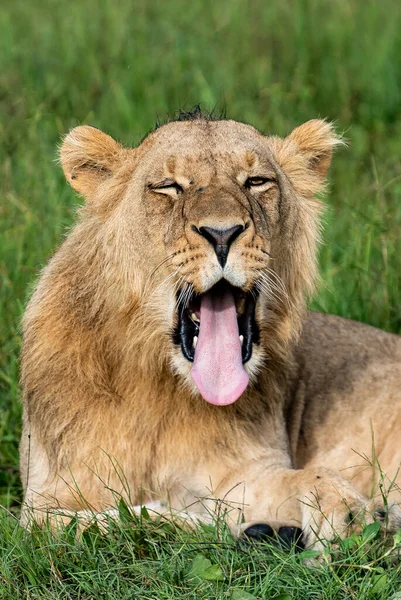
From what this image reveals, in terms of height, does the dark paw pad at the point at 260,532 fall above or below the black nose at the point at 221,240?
below

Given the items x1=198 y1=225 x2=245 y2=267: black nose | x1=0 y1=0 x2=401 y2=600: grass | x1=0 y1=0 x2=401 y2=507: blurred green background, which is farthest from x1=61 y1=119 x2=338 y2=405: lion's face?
x1=0 y1=0 x2=401 y2=507: blurred green background

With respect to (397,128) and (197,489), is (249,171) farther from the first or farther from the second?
(397,128)

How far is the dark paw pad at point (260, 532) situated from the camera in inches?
139

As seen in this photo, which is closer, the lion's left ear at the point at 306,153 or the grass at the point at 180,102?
the lion's left ear at the point at 306,153

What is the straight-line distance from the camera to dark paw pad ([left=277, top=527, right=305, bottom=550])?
11.5 feet

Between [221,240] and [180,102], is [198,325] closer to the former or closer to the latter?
[221,240]

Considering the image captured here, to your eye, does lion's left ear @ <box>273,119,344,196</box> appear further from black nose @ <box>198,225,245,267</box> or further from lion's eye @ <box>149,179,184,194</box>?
black nose @ <box>198,225,245,267</box>

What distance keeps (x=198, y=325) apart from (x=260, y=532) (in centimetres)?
67

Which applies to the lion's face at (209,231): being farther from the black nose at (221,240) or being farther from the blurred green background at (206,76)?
the blurred green background at (206,76)

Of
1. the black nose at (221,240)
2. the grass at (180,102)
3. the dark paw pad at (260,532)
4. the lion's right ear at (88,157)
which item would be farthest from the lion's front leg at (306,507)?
the lion's right ear at (88,157)

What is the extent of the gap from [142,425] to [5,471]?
1.08 meters

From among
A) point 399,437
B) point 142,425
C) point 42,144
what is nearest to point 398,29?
point 42,144

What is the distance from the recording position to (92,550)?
3.37 m

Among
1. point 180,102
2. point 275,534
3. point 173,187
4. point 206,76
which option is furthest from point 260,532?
point 206,76
